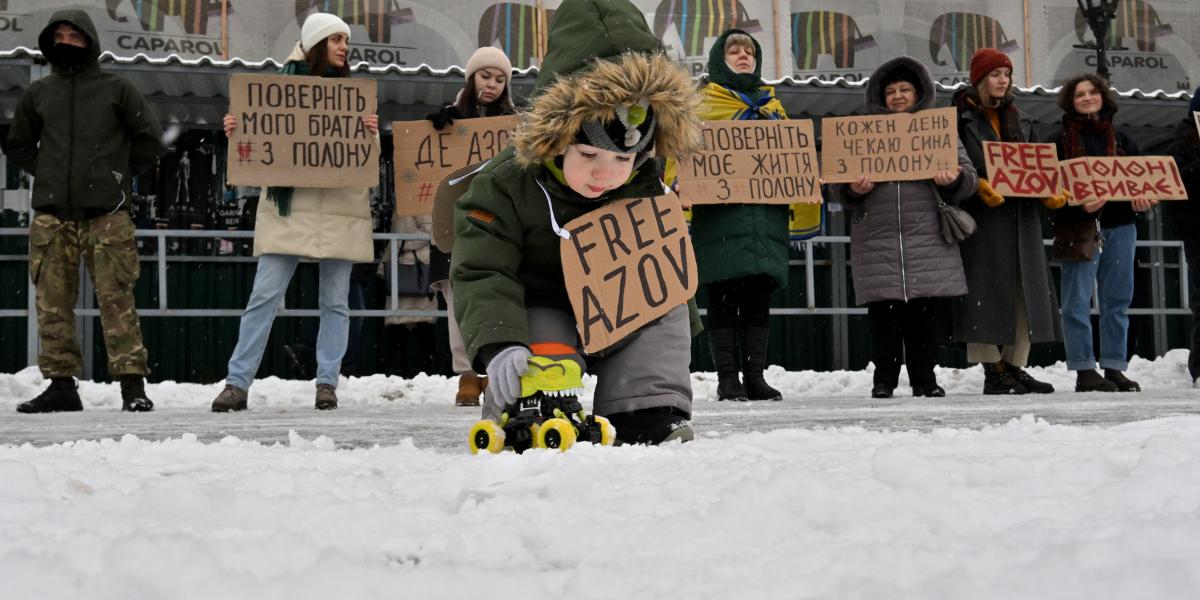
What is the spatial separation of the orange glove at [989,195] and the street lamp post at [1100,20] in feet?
18.4

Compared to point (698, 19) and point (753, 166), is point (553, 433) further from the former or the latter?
point (698, 19)

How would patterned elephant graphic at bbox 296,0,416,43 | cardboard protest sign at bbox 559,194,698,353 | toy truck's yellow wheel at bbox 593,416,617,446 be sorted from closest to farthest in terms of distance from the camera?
1. toy truck's yellow wheel at bbox 593,416,617,446
2. cardboard protest sign at bbox 559,194,698,353
3. patterned elephant graphic at bbox 296,0,416,43

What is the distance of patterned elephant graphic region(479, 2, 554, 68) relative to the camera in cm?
1065

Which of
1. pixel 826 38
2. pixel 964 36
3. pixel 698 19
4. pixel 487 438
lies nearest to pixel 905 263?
pixel 487 438

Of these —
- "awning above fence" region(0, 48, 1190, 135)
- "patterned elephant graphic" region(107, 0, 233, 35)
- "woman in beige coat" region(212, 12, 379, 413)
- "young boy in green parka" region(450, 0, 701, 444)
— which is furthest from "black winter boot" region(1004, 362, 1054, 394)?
"patterned elephant graphic" region(107, 0, 233, 35)

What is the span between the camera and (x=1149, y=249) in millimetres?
11109

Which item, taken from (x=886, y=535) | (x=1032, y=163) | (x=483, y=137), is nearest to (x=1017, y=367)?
(x=1032, y=163)

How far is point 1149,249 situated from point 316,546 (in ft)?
37.9

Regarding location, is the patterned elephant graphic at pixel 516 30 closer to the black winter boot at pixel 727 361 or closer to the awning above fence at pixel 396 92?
the awning above fence at pixel 396 92

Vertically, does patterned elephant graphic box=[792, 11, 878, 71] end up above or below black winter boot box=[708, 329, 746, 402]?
above

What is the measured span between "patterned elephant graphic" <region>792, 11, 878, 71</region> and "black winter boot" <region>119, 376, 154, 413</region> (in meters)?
7.81

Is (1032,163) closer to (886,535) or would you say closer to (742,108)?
(742,108)

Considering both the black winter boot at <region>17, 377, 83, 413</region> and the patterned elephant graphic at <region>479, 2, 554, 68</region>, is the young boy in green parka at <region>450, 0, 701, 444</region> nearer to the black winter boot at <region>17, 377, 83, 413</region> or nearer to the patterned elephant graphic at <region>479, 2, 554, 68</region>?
the black winter boot at <region>17, 377, 83, 413</region>

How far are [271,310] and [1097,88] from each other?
4708 millimetres
